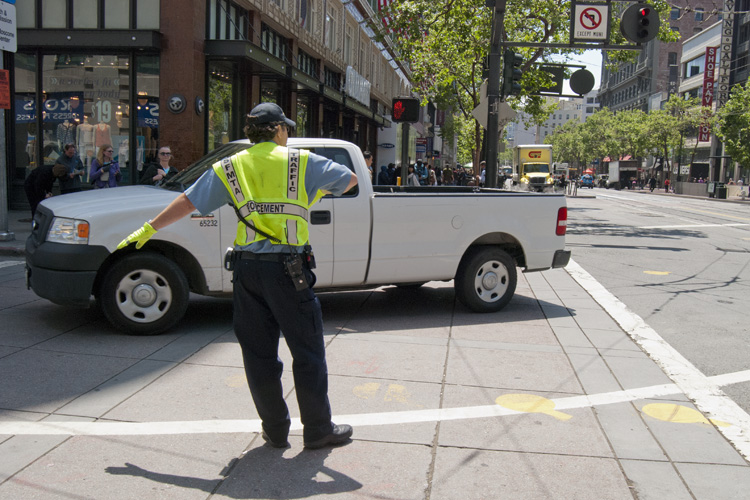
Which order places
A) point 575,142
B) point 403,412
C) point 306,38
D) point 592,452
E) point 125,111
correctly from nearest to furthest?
point 592,452 → point 403,412 → point 125,111 → point 306,38 → point 575,142

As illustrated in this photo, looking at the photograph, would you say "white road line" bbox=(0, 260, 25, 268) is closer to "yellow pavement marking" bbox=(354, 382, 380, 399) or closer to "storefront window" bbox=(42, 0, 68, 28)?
"yellow pavement marking" bbox=(354, 382, 380, 399)

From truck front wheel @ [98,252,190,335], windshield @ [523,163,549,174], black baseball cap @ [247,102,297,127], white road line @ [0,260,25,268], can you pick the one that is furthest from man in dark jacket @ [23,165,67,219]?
windshield @ [523,163,549,174]

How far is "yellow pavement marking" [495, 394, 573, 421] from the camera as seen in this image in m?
4.64

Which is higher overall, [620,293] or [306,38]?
[306,38]

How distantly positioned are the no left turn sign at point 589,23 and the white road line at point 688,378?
27.8 feet

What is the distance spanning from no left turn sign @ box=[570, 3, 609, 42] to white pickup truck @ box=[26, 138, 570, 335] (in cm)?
856

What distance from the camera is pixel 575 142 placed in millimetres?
121375

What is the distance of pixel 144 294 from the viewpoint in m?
6.21

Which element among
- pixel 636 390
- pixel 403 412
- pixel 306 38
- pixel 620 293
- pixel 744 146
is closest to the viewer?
pixel 403 412

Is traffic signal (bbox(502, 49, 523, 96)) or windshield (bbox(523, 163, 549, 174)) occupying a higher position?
traffic signal (bbox(502, 49, 523, 96))

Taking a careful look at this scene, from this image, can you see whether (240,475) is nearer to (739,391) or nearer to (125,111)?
(739,391)

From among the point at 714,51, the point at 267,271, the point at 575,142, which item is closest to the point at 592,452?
the point at 267,271

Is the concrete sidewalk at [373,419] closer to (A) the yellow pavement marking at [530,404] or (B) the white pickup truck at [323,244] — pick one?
(A) the yellow pavement marking at [530,404]

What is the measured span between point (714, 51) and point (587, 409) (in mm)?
70523
